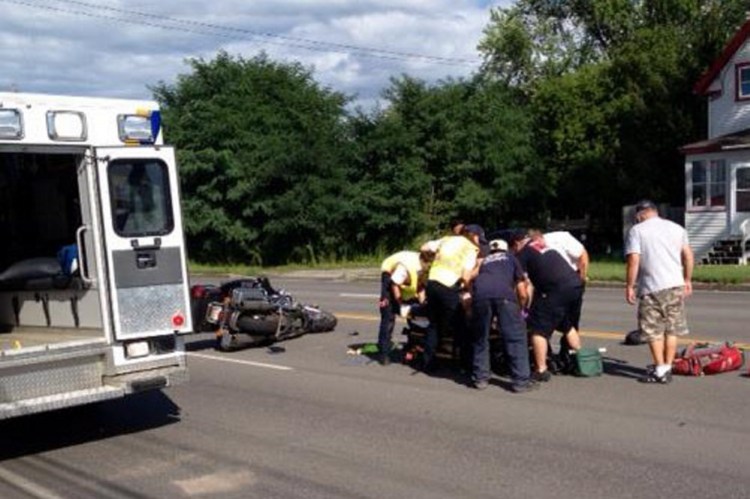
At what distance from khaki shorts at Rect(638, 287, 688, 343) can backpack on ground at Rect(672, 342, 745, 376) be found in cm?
56

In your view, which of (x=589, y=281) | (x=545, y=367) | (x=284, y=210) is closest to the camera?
(x=545, y=367)

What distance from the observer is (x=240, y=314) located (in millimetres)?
13188

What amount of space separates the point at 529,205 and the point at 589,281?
1580 cm

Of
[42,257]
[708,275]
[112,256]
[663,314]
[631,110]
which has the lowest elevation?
[708,275]

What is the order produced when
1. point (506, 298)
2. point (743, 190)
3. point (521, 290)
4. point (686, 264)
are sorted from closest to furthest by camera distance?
point (686, 264)
point (506, 298)
point (521, 290)
point (743, 190)

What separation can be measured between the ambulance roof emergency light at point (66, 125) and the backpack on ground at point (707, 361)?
6.22 m

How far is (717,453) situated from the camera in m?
6.98

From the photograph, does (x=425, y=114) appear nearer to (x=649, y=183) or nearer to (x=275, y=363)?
(x=649, y=183)

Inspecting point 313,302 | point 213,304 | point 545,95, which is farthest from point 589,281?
point 545,95

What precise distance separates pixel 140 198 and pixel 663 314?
5054mm

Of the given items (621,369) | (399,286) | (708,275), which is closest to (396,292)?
(399,286)

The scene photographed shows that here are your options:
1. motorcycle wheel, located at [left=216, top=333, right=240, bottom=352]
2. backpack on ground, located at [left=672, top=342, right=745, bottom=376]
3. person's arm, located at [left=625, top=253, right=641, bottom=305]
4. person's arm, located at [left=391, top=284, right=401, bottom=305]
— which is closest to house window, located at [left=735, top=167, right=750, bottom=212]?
backpack on ground, located at [left=672, top=342, right=745, bottom=376]

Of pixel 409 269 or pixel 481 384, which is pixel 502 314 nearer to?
pixel 481 384

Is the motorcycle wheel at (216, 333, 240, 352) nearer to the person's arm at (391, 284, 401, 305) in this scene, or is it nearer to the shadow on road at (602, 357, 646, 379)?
the person's arm at (391, 284, 401, 305)
